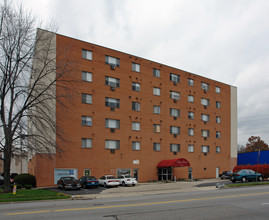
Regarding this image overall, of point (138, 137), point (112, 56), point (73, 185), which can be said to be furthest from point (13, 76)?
point (138, 137)

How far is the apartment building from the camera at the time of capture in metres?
34.0

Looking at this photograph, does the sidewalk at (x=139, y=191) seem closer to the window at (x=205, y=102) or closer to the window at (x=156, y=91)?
the window at (x=156, y=91)

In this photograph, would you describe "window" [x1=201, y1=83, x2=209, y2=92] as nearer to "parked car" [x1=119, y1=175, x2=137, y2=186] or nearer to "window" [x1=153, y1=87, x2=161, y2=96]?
"window" [x1=153, y1=87, x2=161, y2=96]

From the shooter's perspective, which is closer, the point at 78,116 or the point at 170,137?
the point at 78,116

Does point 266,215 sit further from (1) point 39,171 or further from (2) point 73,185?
(1) point 39,171

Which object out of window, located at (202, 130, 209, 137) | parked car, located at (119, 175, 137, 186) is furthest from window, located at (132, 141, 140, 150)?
window, located at (202, 130, 209, 137)

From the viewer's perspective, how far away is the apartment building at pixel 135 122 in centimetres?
3397

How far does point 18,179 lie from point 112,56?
1929 cm

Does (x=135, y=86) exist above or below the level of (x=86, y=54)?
below

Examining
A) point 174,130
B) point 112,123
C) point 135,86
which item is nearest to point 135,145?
point 112,123

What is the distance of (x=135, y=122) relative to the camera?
39781 mm

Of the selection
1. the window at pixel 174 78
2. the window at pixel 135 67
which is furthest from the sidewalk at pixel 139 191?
the window at pixel 174 78

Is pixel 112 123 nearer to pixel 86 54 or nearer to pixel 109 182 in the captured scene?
pixel 109 182

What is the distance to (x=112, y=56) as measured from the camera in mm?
38844
